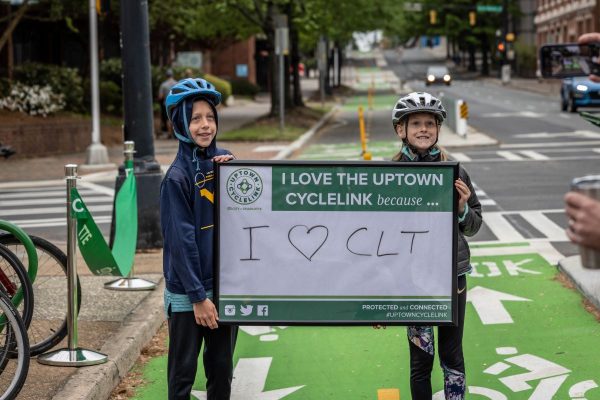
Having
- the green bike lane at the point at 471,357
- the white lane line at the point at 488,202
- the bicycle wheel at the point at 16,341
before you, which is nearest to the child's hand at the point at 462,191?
the green bike lane at the point at 471,357

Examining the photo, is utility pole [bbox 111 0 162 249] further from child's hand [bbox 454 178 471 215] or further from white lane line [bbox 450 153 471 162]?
white lane line [bbox 450 153 471 162]

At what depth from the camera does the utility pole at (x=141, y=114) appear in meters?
11.3

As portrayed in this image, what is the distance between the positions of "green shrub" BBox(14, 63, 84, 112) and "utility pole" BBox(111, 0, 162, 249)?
1807 centimetres

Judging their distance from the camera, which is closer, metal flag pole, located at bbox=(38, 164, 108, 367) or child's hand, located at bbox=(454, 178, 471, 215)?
child's hand, located at bbox=(454, 178, 471, 215)

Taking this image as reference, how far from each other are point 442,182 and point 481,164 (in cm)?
1756

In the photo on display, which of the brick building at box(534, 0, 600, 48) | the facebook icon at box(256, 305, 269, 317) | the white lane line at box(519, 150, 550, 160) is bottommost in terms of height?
the white lane line at box(519, 150, 550, 160)

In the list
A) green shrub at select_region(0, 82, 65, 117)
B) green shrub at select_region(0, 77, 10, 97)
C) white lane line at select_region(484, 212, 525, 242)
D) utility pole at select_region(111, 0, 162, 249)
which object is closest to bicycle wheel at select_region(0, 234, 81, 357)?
utility pole at select_region(111, 0, 162, 249)

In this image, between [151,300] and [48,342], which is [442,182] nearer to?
[48,342]

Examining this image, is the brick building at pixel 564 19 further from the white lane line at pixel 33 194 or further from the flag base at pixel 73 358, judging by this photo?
the flag base at pixel 73 358

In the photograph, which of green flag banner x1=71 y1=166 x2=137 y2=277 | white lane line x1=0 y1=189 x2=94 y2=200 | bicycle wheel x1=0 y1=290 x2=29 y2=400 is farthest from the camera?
white lane line x1=0 y1=189 x2=94 y2=200

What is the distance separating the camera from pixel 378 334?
8367 millimetres

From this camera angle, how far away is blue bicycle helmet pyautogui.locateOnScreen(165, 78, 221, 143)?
5008 mm

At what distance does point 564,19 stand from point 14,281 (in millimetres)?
76661

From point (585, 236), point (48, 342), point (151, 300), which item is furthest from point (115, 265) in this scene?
point (585, 236)
